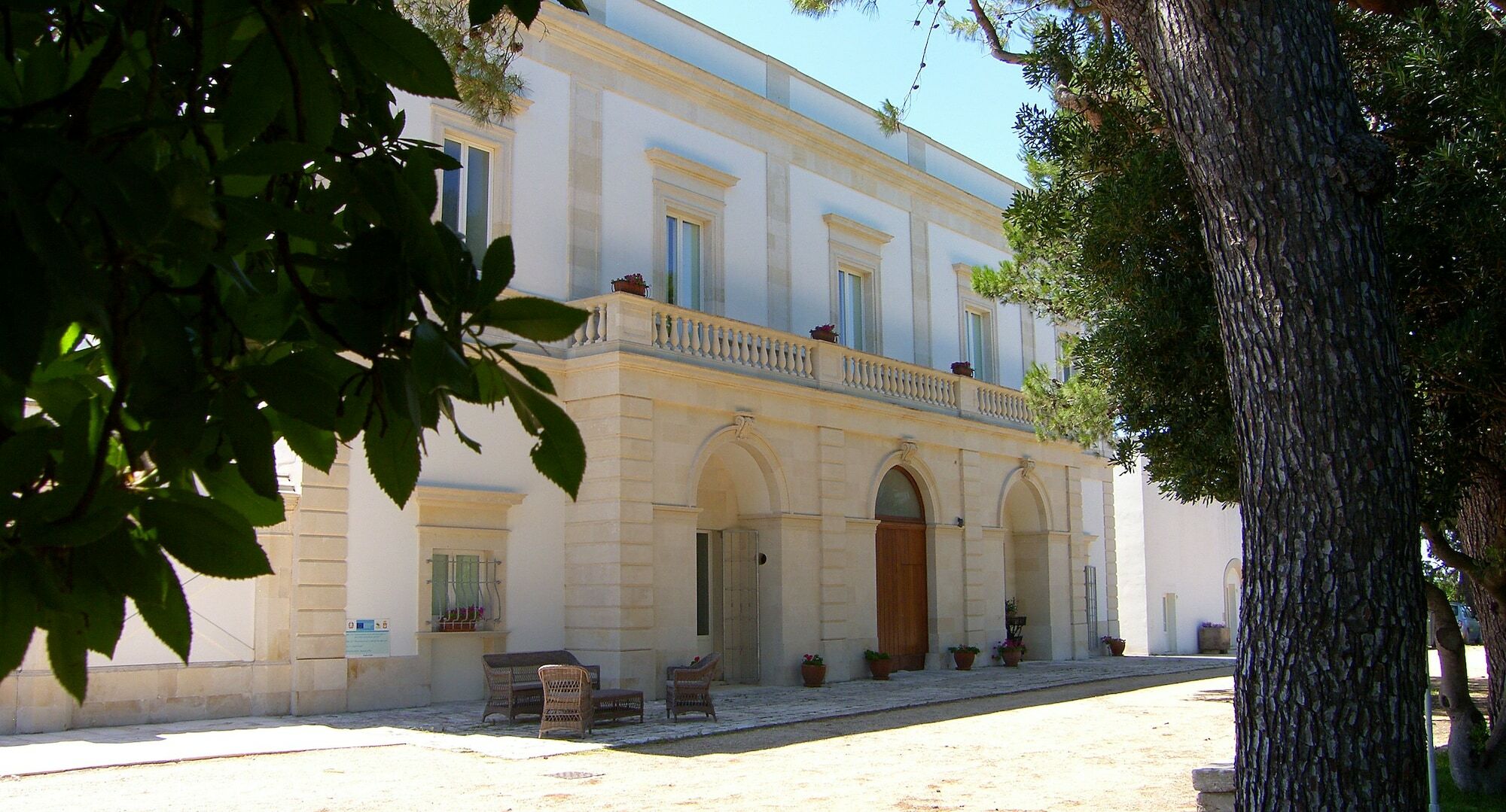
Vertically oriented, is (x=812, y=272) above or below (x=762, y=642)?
above

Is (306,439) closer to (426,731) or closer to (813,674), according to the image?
(426,731)

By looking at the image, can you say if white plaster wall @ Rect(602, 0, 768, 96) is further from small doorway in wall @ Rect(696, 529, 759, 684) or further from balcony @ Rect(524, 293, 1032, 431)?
small doorway in wall @ Rect(696, 529, 759, 684)

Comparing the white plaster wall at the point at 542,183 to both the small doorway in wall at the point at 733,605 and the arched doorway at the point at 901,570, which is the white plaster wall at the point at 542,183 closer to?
the small doorway in wall at the point at 733,605

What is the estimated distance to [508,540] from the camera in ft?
57.0

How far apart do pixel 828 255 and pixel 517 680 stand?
1088 centimetres

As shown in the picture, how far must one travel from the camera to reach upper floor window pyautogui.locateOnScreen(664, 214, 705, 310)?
2072cm

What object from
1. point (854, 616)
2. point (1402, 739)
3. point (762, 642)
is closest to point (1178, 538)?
point (854, 616)

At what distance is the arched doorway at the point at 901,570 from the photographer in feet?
74.6

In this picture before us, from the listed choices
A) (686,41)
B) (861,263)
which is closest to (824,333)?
(861,263)

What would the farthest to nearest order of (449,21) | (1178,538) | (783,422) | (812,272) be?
(1178,538)
(812,272)
(783,422)
(449,21)

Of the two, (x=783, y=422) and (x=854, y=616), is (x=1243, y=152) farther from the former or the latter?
(x=854, y=616)

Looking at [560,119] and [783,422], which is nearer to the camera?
[560,119]

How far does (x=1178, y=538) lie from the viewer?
31.3 meters

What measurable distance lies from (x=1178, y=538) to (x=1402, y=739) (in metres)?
28.6
